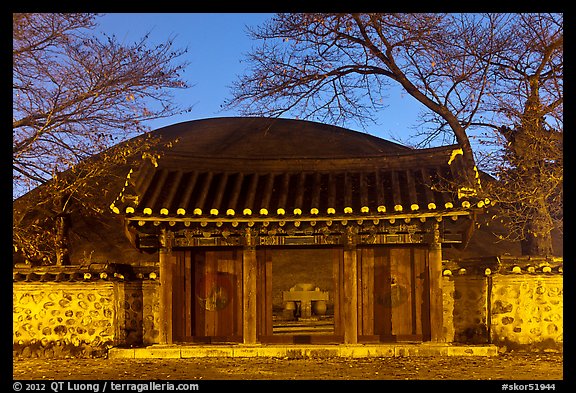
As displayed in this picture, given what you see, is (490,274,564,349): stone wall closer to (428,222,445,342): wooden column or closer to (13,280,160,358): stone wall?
(428,222,445,342): wooden column

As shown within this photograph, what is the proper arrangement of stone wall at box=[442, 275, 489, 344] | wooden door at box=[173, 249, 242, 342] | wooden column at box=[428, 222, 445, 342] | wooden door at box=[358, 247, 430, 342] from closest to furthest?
wooden column at box=[428, 222, 445, 342] → stone wall at box=[442, 275, 489, 344] → wooden door at box=[358, 247, 430, 342] → wooden door at box=[173, 249, 242, 342]

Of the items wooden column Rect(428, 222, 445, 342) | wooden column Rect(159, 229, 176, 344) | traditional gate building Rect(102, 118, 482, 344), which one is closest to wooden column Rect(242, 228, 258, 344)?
traditional gate building Rect(102, 118, 482, 344)

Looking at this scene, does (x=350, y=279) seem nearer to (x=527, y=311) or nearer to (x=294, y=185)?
(x=294, y=185)

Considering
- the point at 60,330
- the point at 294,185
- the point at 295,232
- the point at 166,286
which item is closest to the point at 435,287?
the point at 295,232

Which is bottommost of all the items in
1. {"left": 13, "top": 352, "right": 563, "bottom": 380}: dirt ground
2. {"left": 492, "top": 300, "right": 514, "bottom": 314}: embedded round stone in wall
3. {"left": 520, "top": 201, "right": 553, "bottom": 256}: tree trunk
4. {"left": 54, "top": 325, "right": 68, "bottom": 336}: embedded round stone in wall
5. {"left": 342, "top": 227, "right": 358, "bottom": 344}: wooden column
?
{"left": 13, "top": 352, "right": 563, "bottom": 380}: dirt ground

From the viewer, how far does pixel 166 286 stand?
46.5ft

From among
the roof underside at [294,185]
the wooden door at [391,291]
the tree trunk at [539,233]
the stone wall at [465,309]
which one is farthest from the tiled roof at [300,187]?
the stone wall at [465,309]

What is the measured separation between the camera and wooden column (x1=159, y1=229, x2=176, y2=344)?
46.1ft

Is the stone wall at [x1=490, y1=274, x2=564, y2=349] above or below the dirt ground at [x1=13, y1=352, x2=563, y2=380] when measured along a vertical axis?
above

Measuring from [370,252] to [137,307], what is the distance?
4.89 metres

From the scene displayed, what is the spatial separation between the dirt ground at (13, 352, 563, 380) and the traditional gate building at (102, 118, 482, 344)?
1.04m

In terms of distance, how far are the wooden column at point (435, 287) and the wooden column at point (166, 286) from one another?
16.6 feet

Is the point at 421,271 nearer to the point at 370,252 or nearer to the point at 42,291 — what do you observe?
the point at 370,252

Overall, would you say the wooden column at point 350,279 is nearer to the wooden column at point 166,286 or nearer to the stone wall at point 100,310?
the stone wall at point 100,310
